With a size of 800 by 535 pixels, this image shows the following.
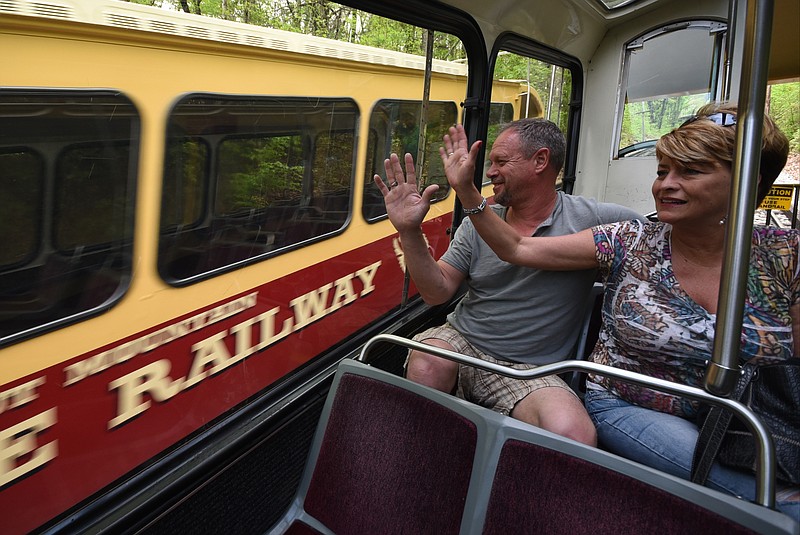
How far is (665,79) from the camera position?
4238 millimetres

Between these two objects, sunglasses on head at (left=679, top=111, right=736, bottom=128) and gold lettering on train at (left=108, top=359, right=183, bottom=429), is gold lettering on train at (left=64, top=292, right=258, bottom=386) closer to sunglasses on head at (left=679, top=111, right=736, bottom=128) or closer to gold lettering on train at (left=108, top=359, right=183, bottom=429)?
gold lettering on train at (left=108, top=359, right=183, bottom=429)

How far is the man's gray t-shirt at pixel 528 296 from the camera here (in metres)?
2.05

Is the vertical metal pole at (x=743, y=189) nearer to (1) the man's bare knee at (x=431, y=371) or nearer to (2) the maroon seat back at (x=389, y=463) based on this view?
(2) the maroon seat back at (x=389, y=463)

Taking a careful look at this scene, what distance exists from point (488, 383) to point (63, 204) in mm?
1458

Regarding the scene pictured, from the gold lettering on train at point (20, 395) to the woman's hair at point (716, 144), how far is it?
6.06ft

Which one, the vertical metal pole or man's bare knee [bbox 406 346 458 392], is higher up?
the vertical metal pole

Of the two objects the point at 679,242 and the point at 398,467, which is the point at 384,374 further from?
the point at 679,242

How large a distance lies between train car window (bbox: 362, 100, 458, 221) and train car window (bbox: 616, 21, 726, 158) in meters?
1.84

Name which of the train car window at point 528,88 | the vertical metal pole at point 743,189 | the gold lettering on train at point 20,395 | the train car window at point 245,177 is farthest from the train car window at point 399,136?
the vertical metal pole at point 743,189

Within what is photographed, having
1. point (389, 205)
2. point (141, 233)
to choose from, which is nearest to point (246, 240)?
point (141, 233)

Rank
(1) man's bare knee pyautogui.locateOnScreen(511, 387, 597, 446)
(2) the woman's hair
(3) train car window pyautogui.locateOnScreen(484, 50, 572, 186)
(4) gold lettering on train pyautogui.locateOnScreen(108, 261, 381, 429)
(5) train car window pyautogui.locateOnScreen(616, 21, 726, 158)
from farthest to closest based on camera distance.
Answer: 1. (5) train car window pyautogui.locateOnScreen(616, 21, 726, 158)
2. (3) train car window pyautogui.locateOnScreen(484, 50, 572, 186)
3. (4) gold lettering on train pyautogui.locateOnScreen(108, 261, 381, 429)
4. (1) man's bare knee pyautogui.locateOnScreen(511, 387, 597, 446)
5. (2) the woman's hair

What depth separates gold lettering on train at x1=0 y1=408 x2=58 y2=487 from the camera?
1.49 meters

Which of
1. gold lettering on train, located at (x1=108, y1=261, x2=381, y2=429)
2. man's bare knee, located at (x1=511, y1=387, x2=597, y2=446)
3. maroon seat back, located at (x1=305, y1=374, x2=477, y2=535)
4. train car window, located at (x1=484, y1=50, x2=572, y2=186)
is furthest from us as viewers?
train car window, located at (x1=484, y1=50, x2=572, y2=186)

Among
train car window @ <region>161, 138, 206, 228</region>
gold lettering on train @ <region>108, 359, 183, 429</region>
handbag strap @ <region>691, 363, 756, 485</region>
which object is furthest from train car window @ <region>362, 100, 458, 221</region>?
handbag strap @ <region>691, 363, 756, 485</region>
